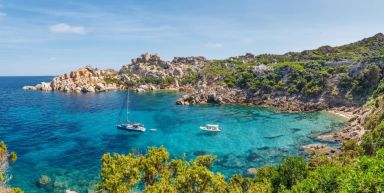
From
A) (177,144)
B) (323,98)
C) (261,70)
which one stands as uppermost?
(261,70)

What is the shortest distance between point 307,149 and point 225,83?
79.1m

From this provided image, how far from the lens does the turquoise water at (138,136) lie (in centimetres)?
5119

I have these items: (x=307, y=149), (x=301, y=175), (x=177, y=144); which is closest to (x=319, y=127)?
(x=307, y=149)

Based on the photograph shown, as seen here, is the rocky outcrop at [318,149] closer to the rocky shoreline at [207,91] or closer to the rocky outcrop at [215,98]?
the rocky shoreline at [207,91]

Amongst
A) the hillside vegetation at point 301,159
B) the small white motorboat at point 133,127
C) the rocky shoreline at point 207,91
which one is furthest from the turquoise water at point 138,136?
the hillside vegetation at point 301,159

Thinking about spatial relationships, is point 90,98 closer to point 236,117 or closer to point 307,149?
point 236,117

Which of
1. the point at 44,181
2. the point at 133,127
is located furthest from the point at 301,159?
the point at 133,127

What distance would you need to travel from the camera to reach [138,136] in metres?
73.7

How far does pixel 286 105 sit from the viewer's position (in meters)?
105

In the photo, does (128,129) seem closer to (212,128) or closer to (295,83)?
(212,128)

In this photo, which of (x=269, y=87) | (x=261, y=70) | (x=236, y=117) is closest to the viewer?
(x=236, y=117)

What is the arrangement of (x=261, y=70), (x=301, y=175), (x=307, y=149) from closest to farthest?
(x=301, y=175) → (x=307, y=149) → (x=261, y=70)

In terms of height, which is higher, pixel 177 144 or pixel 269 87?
pixel 269 87

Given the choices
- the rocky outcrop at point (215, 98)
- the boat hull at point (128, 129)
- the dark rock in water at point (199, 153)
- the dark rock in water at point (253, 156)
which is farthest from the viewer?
the rocky outcrop at point (215, 98)
